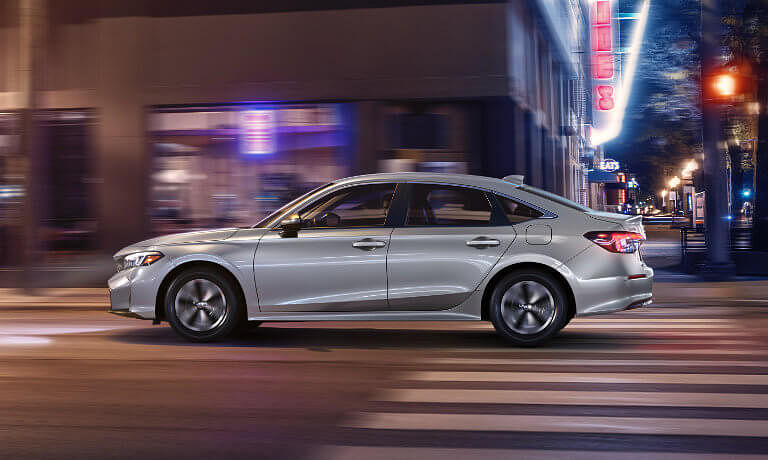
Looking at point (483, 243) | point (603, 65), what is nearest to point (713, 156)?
point (483, 243)

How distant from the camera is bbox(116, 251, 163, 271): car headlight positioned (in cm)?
952

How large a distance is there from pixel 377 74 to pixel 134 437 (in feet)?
45.3

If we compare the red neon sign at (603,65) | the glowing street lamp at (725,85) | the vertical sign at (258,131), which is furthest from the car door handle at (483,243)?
the red neon sign at (603,65)

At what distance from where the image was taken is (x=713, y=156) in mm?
17578

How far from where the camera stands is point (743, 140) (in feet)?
122

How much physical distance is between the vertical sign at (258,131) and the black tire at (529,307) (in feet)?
35.4

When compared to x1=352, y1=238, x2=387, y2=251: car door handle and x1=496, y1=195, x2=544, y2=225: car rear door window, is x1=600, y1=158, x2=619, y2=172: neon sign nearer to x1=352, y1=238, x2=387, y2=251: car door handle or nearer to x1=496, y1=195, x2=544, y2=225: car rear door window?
x1=496, y1=195, x2=544, y2=225: car rear door window

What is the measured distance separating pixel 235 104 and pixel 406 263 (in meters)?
11.1

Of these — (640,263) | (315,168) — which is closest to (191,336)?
(640,263)

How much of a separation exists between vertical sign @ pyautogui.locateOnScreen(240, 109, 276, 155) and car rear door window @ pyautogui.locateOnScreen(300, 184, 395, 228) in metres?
9.77

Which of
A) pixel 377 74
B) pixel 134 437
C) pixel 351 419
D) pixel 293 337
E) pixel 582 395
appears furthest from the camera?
pixel 377 74

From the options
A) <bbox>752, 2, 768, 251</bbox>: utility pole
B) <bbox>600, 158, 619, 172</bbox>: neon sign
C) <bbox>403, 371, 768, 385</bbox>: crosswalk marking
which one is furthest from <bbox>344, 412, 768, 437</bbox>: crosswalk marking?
<bbox>600, 158, 619, 172</bbox>: neon sign

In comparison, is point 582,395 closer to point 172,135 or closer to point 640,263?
point 640,263

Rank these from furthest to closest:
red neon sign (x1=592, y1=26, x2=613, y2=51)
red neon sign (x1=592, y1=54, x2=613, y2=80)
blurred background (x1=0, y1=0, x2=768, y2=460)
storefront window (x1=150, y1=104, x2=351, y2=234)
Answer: red neon sign (x1=592, y1=54, x2=613, y2=80), red neon sign (x1=592, y1=26, x2=613, y2=51), storefront window (x1=150, y1=104, x2=351, y2=234), blurred background (x1=0, y1=0, x2=768, y2=460)
